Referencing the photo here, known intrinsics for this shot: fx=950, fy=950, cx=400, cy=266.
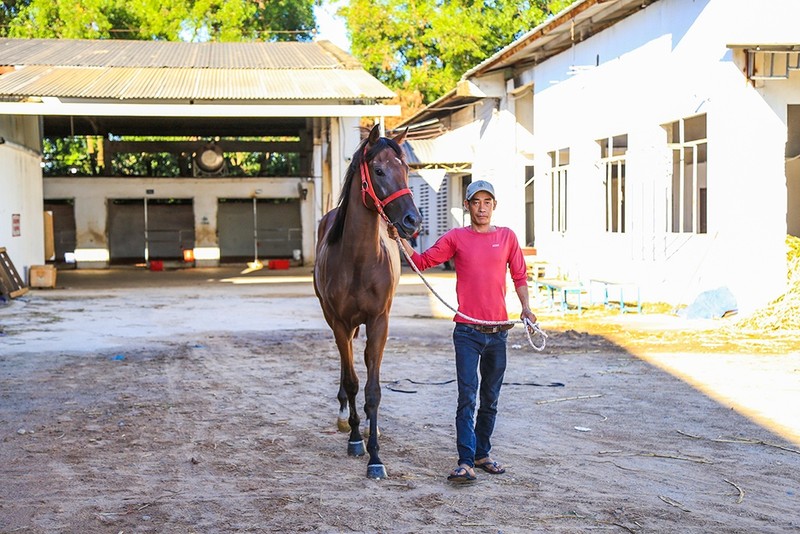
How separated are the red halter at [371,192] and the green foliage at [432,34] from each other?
2811 cm

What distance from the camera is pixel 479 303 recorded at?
535 centimetres

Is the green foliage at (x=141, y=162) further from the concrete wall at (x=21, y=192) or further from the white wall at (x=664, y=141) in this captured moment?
the white wall at (x=664, y=141)

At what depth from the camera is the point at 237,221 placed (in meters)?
30.6

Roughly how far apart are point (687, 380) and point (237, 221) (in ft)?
76.9

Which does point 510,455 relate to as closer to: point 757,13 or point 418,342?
point 418,342

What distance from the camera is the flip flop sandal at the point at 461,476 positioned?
5.23 m

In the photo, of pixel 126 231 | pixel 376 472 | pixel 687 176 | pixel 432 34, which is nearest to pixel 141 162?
pixel 126 231

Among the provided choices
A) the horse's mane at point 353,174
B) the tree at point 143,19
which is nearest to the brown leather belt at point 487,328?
the horse's mane at point 353,174

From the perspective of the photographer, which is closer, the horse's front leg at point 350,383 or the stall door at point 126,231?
the horse's front leg at point 350,383

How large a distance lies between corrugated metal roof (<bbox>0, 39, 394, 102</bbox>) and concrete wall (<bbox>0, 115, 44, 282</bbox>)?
1476 millimetres

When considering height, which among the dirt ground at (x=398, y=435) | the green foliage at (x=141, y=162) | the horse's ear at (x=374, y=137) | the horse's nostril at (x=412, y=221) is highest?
the green foliage at (x=141, y=162)

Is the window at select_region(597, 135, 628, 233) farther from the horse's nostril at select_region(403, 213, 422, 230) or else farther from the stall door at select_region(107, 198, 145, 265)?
the stall door at select_region(107, 198, 145, 265)

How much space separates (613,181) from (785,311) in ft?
20.4

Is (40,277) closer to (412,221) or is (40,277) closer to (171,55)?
(171,55)
